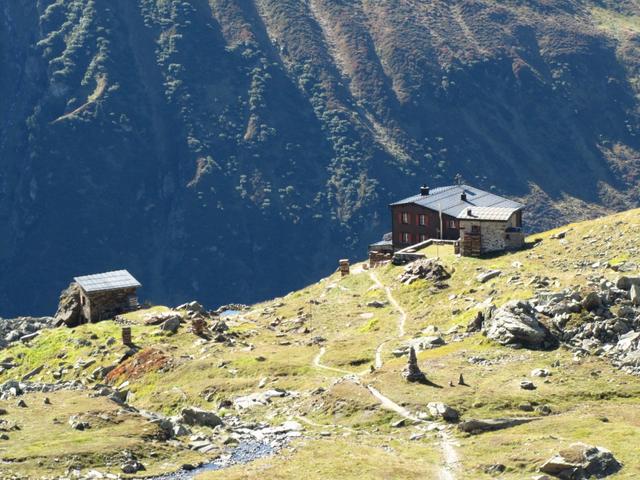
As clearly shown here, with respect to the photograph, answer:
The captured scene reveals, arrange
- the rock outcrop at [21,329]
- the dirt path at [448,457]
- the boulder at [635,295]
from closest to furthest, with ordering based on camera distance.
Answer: the dirt path at [448,457] → the boulder at [635,295] → the rock outcrop at [21,329]

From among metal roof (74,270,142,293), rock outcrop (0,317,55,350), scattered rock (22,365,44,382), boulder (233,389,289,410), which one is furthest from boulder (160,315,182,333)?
boulder (233,389,289,410)

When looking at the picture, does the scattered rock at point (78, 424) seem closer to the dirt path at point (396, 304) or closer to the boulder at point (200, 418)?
the boulder at point (200, 418)

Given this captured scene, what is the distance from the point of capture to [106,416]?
7256 cm

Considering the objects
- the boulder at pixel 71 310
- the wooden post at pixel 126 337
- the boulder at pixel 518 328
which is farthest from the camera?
the boulder at pixel 71 310

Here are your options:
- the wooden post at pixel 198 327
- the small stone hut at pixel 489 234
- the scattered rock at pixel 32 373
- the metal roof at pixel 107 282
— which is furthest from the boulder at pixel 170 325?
the small stone hut at pixel 489 234

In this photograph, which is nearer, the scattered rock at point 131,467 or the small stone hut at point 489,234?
the scattered rock at point 131,467

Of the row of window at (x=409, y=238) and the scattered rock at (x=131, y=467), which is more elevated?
the row of window at (x=409, y=238)

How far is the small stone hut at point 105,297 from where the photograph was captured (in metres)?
117

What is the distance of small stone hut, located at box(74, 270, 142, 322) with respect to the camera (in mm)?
116750

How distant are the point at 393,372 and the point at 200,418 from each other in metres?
13.5

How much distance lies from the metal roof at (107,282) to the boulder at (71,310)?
2007 millimetres

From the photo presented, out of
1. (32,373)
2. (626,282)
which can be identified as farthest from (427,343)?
(32,373)

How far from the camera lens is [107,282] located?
119062mm

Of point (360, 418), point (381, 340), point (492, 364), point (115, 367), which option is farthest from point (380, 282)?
→ point (360, 418)
